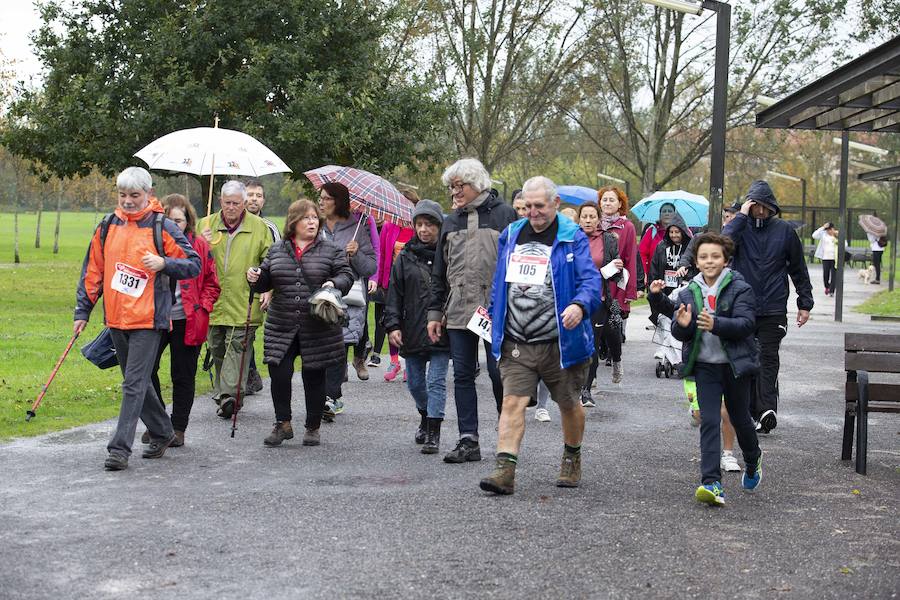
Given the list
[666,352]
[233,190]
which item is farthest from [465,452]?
[666,352]

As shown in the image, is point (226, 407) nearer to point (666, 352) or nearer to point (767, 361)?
point (767, 361)

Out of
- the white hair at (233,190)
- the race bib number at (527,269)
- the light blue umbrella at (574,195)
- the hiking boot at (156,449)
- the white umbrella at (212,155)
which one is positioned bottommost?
the hiking boot at (156,449)

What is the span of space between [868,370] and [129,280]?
15.1ft

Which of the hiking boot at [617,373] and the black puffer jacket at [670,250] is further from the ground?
the black puffer jacket at [670,250]

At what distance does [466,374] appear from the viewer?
799 cm

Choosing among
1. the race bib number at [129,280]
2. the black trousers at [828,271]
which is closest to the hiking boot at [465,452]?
the race bib number at [129,280]

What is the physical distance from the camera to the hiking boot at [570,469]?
A: 734 centimetres

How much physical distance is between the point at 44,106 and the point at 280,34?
13.6 feet

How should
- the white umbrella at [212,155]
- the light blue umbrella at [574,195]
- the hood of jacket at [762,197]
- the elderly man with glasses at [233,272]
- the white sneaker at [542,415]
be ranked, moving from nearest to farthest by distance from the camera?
the hood of jacket at [762,197], the elderly man with glasses at [233,272], the white sneaker at [542,415], the white umbrella at [212,155], the light blue umbrella at [574,195]

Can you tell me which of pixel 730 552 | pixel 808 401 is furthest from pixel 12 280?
pixel 730 552

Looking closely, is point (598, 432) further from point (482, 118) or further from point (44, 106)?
point (482, 118)

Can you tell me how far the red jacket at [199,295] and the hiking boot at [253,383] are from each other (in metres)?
2.33

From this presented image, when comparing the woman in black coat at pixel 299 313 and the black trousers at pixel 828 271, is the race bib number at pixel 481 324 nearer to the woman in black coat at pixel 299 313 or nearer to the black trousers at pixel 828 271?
the woman in black coat at pixel 299 313

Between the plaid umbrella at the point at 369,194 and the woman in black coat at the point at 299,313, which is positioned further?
the plaid umbrella at the point at 369,194
